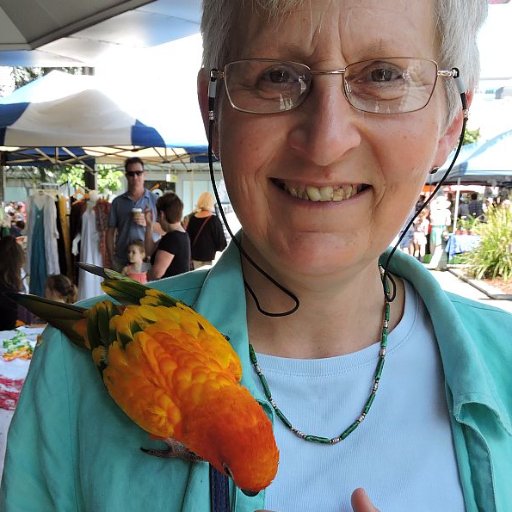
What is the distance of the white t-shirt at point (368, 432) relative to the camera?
930mm

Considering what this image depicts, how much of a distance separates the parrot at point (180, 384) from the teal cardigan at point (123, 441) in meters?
0.06

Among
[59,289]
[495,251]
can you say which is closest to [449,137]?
[59,289]

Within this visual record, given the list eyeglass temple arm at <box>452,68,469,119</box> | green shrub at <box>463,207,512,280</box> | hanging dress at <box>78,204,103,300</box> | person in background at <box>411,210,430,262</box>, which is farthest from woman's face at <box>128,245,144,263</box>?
person in background at <box>411,210,430,262</box>

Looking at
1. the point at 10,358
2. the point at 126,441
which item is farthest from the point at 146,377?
the point at 10,358

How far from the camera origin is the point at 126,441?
925mm

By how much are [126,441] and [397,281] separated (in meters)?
0.67

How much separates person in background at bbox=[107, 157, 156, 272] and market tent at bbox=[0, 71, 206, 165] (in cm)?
100

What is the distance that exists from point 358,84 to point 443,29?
0.65 ft

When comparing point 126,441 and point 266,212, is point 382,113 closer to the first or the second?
point 266,212

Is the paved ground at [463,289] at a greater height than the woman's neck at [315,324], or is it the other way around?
the woman's neck at [315,324]

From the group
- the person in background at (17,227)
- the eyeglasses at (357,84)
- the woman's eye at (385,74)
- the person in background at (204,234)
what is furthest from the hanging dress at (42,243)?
the woman's eye at (385,74)

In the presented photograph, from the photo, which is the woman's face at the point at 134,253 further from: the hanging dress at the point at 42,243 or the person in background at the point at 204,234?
the hanging dress at the point at 42,243

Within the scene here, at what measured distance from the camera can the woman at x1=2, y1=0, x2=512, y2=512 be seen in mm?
865

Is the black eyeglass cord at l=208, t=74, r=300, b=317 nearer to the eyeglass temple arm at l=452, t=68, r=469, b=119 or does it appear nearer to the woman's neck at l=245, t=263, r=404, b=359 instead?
the woman's neck at l=245, t=263, r=404, b=359
